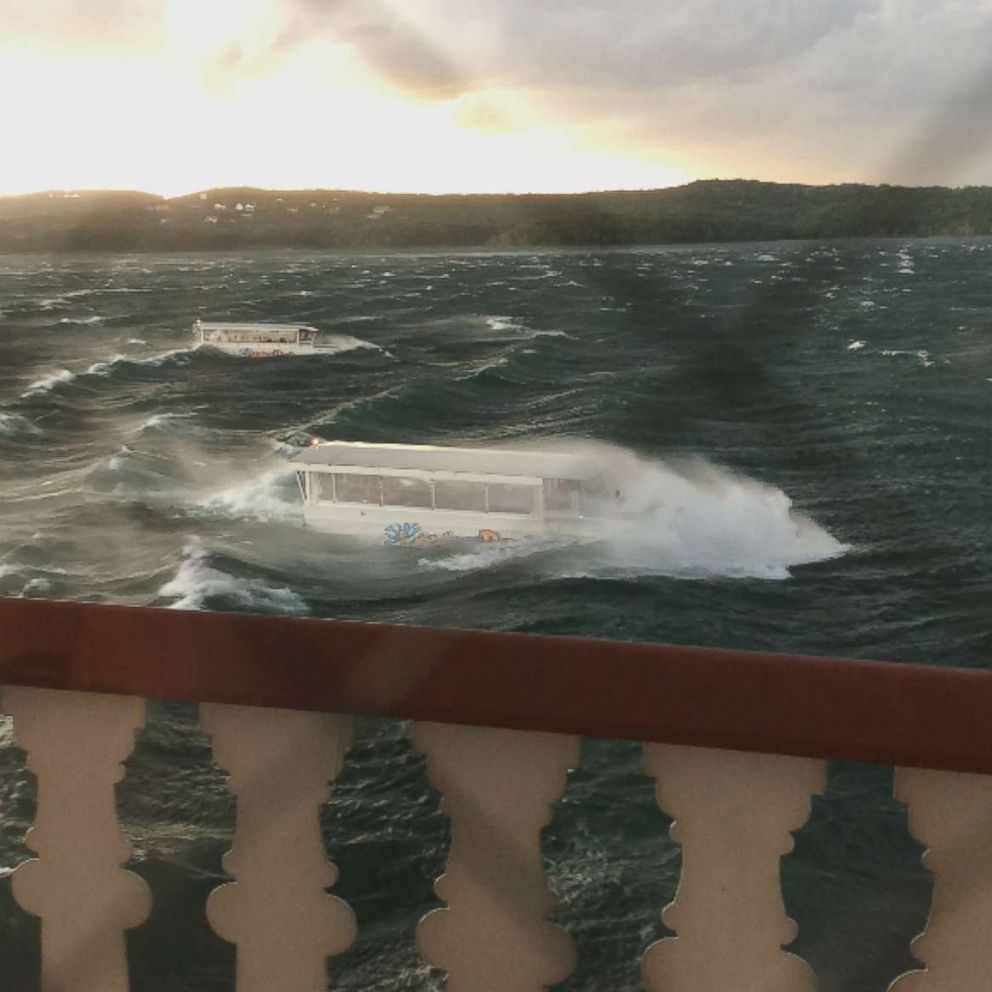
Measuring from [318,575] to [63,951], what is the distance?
1332cm

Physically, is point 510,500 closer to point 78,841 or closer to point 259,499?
point 259,499

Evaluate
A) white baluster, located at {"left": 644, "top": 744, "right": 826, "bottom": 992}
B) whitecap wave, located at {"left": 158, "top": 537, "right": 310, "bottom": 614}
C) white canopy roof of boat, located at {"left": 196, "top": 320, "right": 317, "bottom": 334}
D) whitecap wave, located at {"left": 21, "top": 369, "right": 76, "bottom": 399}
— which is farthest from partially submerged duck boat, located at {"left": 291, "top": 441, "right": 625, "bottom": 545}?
white baluster, located at {"left": 644, "top": 744, "right": 826, "bottom": 992}

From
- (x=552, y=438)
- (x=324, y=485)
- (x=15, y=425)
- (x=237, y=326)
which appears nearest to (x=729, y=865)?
(x=324, y=485)

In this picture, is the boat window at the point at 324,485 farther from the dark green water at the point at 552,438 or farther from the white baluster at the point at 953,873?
the white baluster at the point at 953,873

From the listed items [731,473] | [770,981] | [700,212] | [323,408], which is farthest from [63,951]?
[323,408]

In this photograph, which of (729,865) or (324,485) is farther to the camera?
(324,485)

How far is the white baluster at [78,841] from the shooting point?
0.65m

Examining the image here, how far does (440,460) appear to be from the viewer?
1230 centimetres

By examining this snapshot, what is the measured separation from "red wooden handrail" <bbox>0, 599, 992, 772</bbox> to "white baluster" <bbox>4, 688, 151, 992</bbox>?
0.09ft

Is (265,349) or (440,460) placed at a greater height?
(265,349)

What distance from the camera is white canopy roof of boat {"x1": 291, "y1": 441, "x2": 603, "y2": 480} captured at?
12242 mm

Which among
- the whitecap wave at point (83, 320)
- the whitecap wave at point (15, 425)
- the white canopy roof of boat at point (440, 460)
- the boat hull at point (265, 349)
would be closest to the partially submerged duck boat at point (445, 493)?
the white canopy roof of boat at point (440, 460)

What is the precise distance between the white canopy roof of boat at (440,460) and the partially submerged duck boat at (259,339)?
28.5ft

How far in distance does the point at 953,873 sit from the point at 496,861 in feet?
0.72
